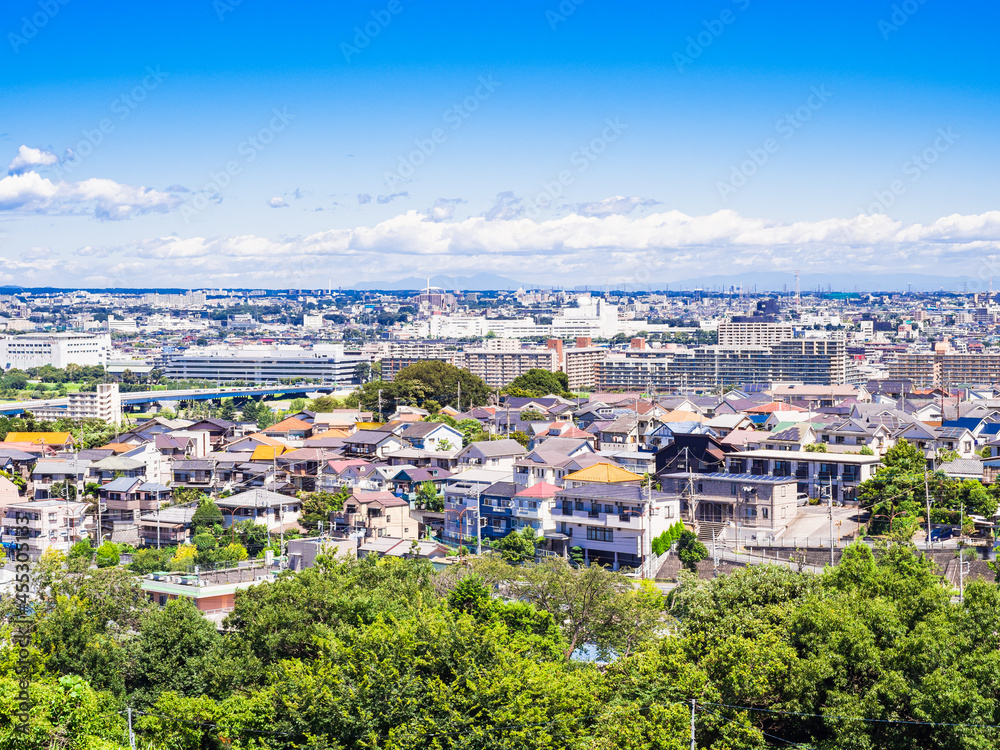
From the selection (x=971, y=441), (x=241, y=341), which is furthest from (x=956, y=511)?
(x=241, y=341)

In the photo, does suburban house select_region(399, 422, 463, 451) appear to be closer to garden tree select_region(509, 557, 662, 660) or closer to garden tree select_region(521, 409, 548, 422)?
garden tree select_region(521, 409, 548, 422)

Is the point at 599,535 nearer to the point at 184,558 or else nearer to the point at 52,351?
the point at 184,558

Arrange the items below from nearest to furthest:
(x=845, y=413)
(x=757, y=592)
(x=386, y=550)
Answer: (x=757, y=592), (x=386, y=550), (x=845, y=413)

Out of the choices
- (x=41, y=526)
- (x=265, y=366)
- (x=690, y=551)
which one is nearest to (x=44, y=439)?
(x=41, y=526)

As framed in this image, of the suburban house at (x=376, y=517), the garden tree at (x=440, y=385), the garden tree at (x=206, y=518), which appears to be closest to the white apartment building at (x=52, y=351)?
the garden tree at (x=440, y=385)

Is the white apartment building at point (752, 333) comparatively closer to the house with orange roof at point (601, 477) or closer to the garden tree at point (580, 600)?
the house with orange roof at point (601, 477)

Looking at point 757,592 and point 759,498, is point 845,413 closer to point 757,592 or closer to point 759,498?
point 759,498
